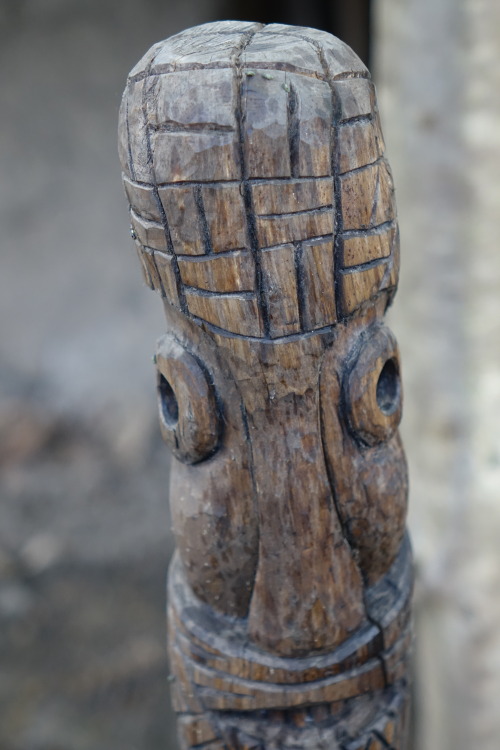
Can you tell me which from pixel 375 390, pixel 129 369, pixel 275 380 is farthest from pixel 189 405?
pixel 129 369

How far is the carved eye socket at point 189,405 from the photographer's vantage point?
87 cm

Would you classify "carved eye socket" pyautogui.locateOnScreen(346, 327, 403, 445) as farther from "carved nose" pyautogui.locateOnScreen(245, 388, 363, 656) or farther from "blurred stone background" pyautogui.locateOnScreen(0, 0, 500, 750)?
"blurred stone background" pyautogui.locateOnScreen(0, 0, 500, 750)

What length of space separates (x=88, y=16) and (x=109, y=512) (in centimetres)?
173

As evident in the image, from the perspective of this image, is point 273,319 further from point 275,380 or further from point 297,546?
point 297,546

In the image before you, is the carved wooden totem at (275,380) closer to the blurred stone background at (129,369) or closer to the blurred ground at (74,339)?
the blurred stone background at (129,369)

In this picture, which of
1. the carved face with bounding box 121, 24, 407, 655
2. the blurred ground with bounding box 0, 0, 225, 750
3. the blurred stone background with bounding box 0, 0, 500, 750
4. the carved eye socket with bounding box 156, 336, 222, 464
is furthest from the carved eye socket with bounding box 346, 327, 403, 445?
the blurred ground with bounding box 0, 0, 225, 750

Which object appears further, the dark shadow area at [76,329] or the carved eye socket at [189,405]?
the dark shadow area at [76,329]

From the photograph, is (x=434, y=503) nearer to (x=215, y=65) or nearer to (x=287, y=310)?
(x=287, y=310)

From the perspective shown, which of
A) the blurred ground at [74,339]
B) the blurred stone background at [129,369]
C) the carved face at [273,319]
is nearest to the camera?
the carved face at [273,319]

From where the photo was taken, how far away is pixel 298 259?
0.81 meters

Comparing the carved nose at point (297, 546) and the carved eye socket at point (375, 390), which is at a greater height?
the carved eye socket at point (375, 390)

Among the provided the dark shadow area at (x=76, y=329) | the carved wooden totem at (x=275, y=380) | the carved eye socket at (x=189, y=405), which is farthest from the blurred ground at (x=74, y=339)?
the carved eye socket at (x=189, y=405)

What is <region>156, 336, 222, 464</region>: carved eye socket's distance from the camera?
87 cm

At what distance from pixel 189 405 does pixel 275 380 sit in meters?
0.10
